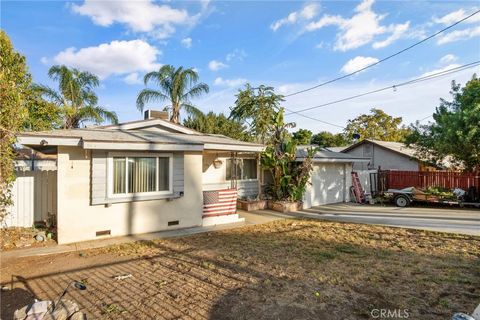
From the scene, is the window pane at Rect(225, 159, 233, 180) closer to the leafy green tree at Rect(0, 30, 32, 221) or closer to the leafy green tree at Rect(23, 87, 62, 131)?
the leafy green tree at Rect(0, 30, 32, 221)

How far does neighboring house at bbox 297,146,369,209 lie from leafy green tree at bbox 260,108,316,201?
519 mm

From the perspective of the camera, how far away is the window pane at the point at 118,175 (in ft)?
25.8

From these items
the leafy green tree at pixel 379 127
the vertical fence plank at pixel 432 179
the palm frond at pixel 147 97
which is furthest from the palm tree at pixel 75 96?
the leafy green tree at pixel 379 127

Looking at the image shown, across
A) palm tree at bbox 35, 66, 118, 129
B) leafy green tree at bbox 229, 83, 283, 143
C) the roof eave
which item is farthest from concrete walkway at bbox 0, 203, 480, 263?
palm tree at bbox 35, 66, 118, 129

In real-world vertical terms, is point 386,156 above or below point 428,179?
above

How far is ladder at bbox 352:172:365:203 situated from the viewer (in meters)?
15.8

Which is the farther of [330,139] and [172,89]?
[330,139]

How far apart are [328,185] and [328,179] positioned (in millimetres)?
321

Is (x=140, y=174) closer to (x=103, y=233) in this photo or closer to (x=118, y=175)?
(x=118, y=175)

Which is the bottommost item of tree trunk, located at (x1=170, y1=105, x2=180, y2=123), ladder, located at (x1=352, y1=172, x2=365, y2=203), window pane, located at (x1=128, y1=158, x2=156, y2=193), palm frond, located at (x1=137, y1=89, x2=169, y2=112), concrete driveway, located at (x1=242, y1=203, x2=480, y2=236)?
concrete driveway, located at (x1=242, y1=203, x2=480, y2=236)

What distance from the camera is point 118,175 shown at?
793 centimetres

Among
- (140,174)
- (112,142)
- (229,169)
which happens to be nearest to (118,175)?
(140,174)

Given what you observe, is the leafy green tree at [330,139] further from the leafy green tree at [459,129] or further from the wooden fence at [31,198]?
the wooden fence at [31,198]

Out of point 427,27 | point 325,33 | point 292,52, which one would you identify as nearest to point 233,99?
point 292,52
